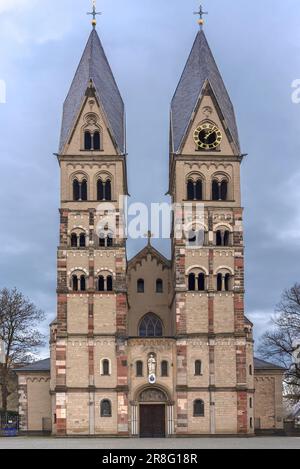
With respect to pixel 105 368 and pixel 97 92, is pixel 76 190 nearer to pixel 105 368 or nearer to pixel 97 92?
pixel 97 92

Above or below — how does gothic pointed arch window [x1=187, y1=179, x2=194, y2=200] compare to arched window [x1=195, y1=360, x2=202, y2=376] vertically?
above

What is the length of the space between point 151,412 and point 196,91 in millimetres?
25914

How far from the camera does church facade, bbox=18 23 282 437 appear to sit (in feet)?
244

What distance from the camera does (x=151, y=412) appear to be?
247 ft

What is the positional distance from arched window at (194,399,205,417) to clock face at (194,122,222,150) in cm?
2003

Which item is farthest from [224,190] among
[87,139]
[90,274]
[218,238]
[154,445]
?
[154,445]

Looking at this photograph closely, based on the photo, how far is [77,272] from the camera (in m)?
76.1

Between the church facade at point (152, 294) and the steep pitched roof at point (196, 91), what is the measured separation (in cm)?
18

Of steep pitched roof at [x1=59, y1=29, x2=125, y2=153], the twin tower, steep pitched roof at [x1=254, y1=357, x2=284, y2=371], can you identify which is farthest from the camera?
steep pitched roof at [x1=254, y1=357, x2=284, y2=371]

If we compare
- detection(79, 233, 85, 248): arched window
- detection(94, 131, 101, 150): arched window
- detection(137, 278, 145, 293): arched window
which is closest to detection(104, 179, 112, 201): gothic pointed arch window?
detection(94, 131, 101, 150): arched window

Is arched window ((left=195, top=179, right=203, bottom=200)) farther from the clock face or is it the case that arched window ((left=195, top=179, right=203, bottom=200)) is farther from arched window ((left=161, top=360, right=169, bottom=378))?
arched window ((left=161, top=360, right=169, bottom=378))

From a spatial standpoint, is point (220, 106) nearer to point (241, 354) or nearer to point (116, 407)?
point (241, 354)
